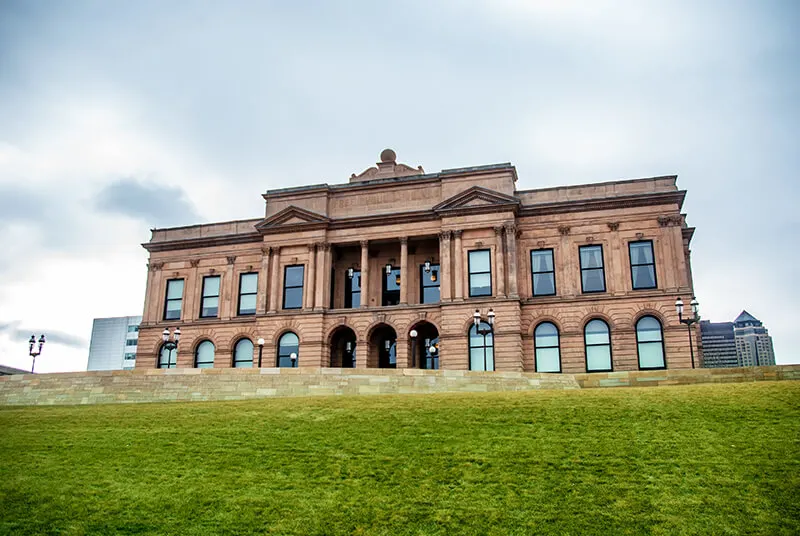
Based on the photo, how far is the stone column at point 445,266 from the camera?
44438mm

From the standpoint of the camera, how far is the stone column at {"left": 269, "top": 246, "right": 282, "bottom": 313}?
1892 inches

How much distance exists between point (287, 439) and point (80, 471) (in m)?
4.80

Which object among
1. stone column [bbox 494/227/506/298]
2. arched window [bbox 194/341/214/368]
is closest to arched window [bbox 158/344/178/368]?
arched window [bbox 194/341/214/368]

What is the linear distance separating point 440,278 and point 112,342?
129296 mm

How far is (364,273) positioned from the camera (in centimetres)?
4706

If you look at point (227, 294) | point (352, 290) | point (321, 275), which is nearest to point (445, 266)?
point (352, 290)

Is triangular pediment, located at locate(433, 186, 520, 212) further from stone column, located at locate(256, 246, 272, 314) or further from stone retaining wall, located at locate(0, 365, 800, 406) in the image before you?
stone retaining wall, located at locate(0, 365, 800, 406)

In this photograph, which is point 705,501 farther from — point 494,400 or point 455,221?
point 455,221

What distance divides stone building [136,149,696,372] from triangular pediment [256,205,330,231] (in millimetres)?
95

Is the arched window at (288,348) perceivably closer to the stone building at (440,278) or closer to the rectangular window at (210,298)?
the stone building at (440,278)

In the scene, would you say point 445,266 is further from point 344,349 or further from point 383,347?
point 344,349

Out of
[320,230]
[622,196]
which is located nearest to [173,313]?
[320,230]

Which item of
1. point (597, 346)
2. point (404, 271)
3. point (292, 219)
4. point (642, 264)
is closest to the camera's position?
point (597, 346)

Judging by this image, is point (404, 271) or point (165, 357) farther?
point (165, 357)
